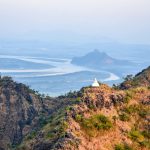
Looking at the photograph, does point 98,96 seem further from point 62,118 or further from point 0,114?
point 0,114

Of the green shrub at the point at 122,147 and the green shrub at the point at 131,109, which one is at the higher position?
the green shrub at the point at 131,109

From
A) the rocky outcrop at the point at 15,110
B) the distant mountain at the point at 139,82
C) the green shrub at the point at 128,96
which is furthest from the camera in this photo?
the rocky outcrop at the point at 15,110

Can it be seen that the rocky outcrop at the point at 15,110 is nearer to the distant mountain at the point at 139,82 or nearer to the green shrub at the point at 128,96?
the distant mountain at the point at 139,82

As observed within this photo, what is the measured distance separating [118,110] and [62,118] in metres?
4.00

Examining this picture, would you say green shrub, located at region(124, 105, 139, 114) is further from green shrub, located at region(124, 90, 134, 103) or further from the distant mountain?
the distant mountain

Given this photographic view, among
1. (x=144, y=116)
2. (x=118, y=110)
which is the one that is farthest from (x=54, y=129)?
(x=144, y=116)

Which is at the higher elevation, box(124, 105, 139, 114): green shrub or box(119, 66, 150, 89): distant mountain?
box(119, 66, 150, 89): distant mountain

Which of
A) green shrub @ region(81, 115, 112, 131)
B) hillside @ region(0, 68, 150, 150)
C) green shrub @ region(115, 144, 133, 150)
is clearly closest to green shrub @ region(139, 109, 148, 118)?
hillside @ region(0, 68, 150, 150)

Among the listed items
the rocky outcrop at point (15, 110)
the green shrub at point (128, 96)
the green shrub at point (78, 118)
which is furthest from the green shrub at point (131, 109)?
the rocky outcrop at point (15, 110)

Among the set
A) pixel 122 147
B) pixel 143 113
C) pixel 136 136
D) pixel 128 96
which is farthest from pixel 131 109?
pixel 122 147

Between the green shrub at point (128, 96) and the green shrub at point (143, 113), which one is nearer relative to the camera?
the green shrub at point (143, 113)

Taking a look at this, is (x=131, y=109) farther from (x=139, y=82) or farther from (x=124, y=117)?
(x=139, y=82)

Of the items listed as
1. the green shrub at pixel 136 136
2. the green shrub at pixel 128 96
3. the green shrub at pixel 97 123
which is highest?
the green shrub at pixel 128 96

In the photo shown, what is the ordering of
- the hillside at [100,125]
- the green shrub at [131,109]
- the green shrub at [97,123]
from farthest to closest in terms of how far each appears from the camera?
the green shrub at [131,109], the green shrub at [97,123], the hillside at [100,125]
